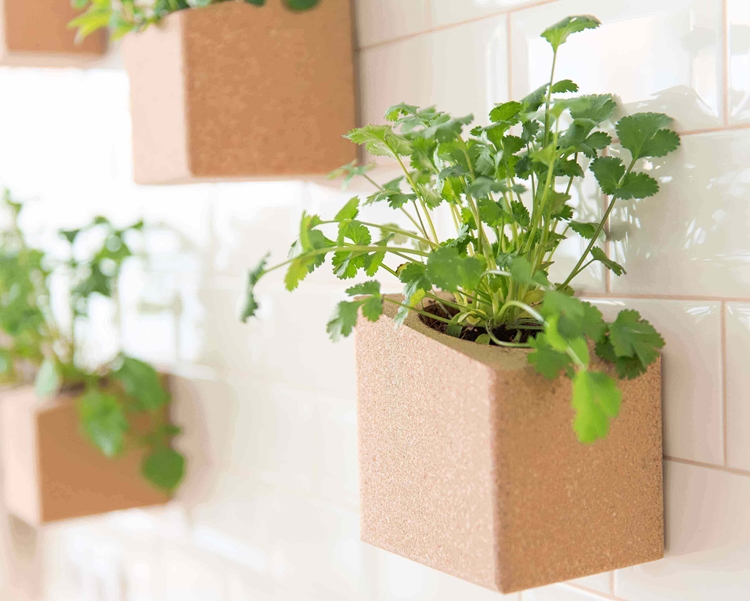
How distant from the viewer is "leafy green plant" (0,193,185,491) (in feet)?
4.12

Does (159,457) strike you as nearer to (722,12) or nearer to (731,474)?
(731,474)

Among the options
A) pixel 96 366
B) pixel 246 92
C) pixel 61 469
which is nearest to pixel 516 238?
pixel 246 92

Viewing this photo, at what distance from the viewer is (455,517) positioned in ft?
1.90

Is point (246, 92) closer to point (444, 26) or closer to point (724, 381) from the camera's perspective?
point (444, 26)

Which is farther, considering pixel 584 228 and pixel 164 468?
pixel 164 468

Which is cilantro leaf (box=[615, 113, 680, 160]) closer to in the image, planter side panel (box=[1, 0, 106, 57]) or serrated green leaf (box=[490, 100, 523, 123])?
serrated green leaf (box=[490, 100, 523, 123])

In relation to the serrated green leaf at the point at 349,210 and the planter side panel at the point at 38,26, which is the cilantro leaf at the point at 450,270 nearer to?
the serrated green leaf at the point at 349,210

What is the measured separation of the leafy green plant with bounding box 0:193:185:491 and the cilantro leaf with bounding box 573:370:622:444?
89cm

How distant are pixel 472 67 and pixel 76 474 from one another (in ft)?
2.91

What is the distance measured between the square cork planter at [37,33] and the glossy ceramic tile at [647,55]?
753 mm

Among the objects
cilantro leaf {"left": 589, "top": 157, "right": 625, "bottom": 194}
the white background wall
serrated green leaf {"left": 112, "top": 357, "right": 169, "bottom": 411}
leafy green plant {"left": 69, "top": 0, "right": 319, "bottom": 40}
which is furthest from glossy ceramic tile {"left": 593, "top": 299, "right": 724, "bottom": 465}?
serrated green leaf {"left": 112, "top": 357, "right": 169, "bottom": 411}

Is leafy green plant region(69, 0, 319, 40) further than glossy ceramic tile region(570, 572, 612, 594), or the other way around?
leafy green plant region(69, 0, 319, 40)

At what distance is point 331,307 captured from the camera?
1.00 m

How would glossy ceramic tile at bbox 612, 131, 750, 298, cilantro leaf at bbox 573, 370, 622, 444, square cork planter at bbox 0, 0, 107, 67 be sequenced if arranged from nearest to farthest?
cilantro leaf at bbox 573, 370, 622, 444, glossy ceramic tile at bbox 612, 131, 750, 298, square cork planter at bbox 0, 0, 107, 67
